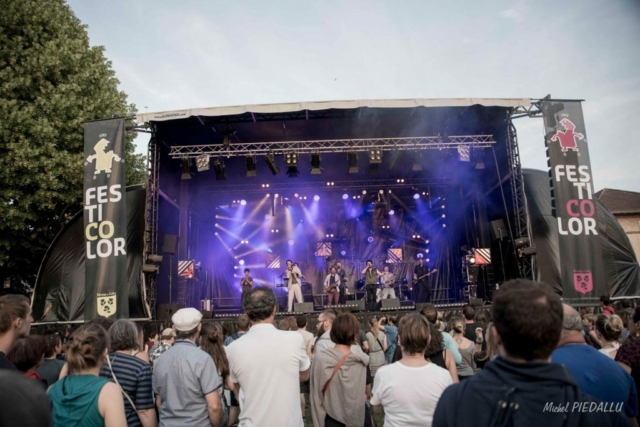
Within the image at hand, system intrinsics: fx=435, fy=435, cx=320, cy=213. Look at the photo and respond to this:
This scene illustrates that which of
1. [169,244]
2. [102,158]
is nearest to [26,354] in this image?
[102,158]

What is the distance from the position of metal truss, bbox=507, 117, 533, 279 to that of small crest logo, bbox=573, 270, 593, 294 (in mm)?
1381

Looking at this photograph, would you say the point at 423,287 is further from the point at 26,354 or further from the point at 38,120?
the point at 38,120

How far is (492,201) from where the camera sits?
1508 cm

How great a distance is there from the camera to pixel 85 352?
8.25 ft

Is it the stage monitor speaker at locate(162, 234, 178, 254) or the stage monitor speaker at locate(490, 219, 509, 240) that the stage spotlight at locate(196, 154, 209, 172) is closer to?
the stage monitor speaker at locate(162, 234, 178, 254)

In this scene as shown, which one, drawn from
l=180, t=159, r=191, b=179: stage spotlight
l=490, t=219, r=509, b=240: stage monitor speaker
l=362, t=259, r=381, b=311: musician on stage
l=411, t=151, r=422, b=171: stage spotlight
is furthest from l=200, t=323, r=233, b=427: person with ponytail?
l=490, t=219, r=509, b=240: stage monitor speaker

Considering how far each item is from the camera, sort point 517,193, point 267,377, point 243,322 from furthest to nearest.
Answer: point 517,193, point 243,322, point 267,377

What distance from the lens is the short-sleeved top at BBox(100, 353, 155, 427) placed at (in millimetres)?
2986

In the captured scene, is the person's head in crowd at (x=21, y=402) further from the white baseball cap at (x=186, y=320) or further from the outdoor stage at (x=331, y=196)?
the outdoor stage at (x=331, y=196)

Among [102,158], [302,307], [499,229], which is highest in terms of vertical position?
[102,158]

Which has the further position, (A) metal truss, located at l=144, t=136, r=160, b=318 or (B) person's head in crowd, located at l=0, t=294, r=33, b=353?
(A) metal truss, located at l=144, t=136, r=160, b=318

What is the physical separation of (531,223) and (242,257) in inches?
465

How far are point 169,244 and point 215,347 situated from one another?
10.2 meters

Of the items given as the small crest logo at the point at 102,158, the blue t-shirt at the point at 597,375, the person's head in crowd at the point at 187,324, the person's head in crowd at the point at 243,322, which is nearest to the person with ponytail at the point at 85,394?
the person's head in crowd at the point at 187,324
